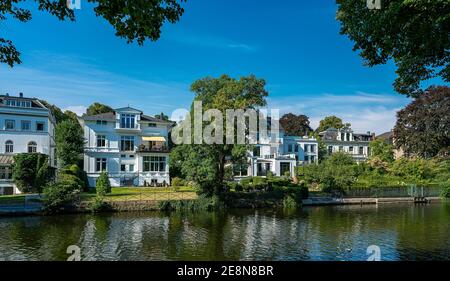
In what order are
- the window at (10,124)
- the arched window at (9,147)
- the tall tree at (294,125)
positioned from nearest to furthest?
→ the arched window at (9,147), the window at (10,124), the tall tree at (294,125)

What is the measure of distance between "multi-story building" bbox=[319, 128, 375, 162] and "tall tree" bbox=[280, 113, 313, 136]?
631 centimetres

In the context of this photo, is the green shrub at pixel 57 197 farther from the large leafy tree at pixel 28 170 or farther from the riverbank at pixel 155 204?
the large leafy tree at pixel 28 170

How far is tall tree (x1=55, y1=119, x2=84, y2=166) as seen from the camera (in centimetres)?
4072

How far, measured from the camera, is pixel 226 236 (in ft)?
68.3

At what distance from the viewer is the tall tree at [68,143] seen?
4072 centimetres

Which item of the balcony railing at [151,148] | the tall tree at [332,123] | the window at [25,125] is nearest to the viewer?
the window at [25,125]

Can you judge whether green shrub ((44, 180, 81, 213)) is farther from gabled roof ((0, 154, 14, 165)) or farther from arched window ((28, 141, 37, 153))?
arched window ((28, 141, 37, 153))

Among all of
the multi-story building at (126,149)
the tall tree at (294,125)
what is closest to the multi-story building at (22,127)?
the multi-story building at (126,149)

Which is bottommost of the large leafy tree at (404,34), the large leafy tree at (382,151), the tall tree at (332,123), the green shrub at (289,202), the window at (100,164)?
the green shrub at (289,202)

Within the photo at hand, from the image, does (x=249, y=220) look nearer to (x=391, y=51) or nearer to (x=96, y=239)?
(x=96, y=239)

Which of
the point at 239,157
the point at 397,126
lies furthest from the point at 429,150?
the point at 239,157

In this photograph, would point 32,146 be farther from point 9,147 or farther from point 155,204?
point 155,204

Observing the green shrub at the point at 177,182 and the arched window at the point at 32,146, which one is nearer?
the arched window at the point at 32,146

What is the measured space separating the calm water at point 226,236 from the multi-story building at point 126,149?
15.1 meters
